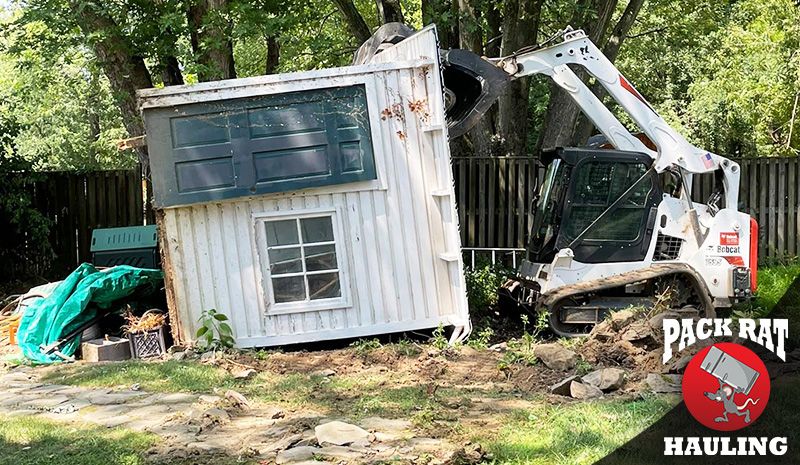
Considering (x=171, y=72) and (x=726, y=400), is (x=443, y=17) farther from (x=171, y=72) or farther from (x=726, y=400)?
(x=726, y=400)

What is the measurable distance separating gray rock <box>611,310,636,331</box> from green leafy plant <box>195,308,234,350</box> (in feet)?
12.6

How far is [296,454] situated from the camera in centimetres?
554

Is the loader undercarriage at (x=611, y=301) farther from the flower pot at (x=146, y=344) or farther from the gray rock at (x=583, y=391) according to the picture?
the flower pot at (x=146, y=344)

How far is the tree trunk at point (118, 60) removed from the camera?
1243 centimetres

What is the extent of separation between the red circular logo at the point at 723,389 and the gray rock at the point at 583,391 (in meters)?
1.22

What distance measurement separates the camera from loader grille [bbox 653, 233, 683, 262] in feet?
34.8

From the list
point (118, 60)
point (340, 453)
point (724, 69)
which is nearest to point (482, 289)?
point (118, 60)

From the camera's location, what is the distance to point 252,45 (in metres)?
21.3

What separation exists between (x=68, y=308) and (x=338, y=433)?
4.85 metres

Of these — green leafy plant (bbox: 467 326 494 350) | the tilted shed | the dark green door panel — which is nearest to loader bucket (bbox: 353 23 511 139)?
the tilted shed

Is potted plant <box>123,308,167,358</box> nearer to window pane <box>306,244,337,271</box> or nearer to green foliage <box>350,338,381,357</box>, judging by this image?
window pane <box>306,244,337,271</box>

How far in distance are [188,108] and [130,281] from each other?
2084 mm

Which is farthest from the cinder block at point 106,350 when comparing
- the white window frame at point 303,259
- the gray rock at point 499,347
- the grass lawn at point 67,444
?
the gray rock at point 499,347

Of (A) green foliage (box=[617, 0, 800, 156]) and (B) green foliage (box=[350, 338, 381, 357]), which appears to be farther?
(A) green foliage (box=[617, 0, 800, 156])
